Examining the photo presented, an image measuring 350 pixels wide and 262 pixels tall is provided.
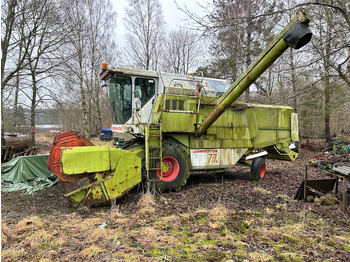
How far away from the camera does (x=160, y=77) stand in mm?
6645

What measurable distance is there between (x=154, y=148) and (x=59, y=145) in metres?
2.19

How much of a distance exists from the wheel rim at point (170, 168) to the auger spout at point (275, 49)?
1328mm

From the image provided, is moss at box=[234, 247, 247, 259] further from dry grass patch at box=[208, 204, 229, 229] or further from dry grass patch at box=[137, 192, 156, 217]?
dry grass patch at box=[137, 192, 156, 217]

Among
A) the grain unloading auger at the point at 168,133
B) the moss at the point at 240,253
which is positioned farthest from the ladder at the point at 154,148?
the moss at the point at 240,253

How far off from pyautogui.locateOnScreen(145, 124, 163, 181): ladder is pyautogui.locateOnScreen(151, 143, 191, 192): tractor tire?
0.66 ft

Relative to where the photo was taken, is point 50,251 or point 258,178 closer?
Result: point 50,251

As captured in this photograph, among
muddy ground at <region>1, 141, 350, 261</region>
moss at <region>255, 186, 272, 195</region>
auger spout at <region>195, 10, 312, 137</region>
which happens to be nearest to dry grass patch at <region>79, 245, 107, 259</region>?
muddy ground at <region>1, 141, 350, 261</region>

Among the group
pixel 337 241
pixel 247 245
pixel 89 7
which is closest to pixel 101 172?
pixel 247 245

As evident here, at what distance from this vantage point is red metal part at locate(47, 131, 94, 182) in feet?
16.0

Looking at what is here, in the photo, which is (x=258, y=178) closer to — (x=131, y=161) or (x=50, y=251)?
(x=131, y=161)

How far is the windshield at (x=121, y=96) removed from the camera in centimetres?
643

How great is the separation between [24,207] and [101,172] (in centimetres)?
188

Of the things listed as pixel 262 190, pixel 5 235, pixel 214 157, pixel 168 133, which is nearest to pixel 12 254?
pixel 5 235

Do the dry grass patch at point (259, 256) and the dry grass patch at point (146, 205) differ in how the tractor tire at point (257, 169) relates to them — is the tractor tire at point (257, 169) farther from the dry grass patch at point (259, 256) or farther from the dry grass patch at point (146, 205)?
the dry grass patch at point (259, 256)
